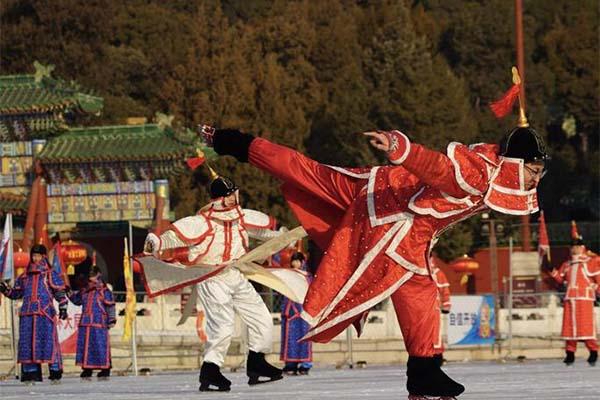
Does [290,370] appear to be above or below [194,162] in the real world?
below

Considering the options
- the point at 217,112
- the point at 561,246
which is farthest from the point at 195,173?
the point at 561,246

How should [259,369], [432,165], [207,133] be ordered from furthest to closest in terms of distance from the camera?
[259,369]
[207,133]
[432,165]

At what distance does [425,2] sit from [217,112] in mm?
21685

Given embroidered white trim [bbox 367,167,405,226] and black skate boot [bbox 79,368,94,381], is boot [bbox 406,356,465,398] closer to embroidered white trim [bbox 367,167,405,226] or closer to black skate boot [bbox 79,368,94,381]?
embroidered white trim [bbox 367,167,405,226]

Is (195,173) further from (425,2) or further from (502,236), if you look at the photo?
(425,2)

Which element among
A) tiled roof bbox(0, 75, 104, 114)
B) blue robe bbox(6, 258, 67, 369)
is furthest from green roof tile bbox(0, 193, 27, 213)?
blue robe bbox(6, 258, 67, 369)

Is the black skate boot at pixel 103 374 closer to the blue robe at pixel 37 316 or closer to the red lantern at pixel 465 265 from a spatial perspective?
the blue robe at pixel 37 316

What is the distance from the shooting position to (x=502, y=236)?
4419 cm

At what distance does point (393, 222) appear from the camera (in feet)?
33.4

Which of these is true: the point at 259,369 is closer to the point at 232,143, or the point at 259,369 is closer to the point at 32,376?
the point at 232,143

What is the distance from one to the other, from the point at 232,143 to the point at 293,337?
38.4 feet

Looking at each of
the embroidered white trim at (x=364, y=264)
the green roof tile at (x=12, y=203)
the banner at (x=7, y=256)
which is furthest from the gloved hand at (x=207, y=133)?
the green roof tile at (x=12, y=203)

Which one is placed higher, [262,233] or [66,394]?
[262,233]

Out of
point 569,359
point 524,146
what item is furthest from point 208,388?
point 569,359
